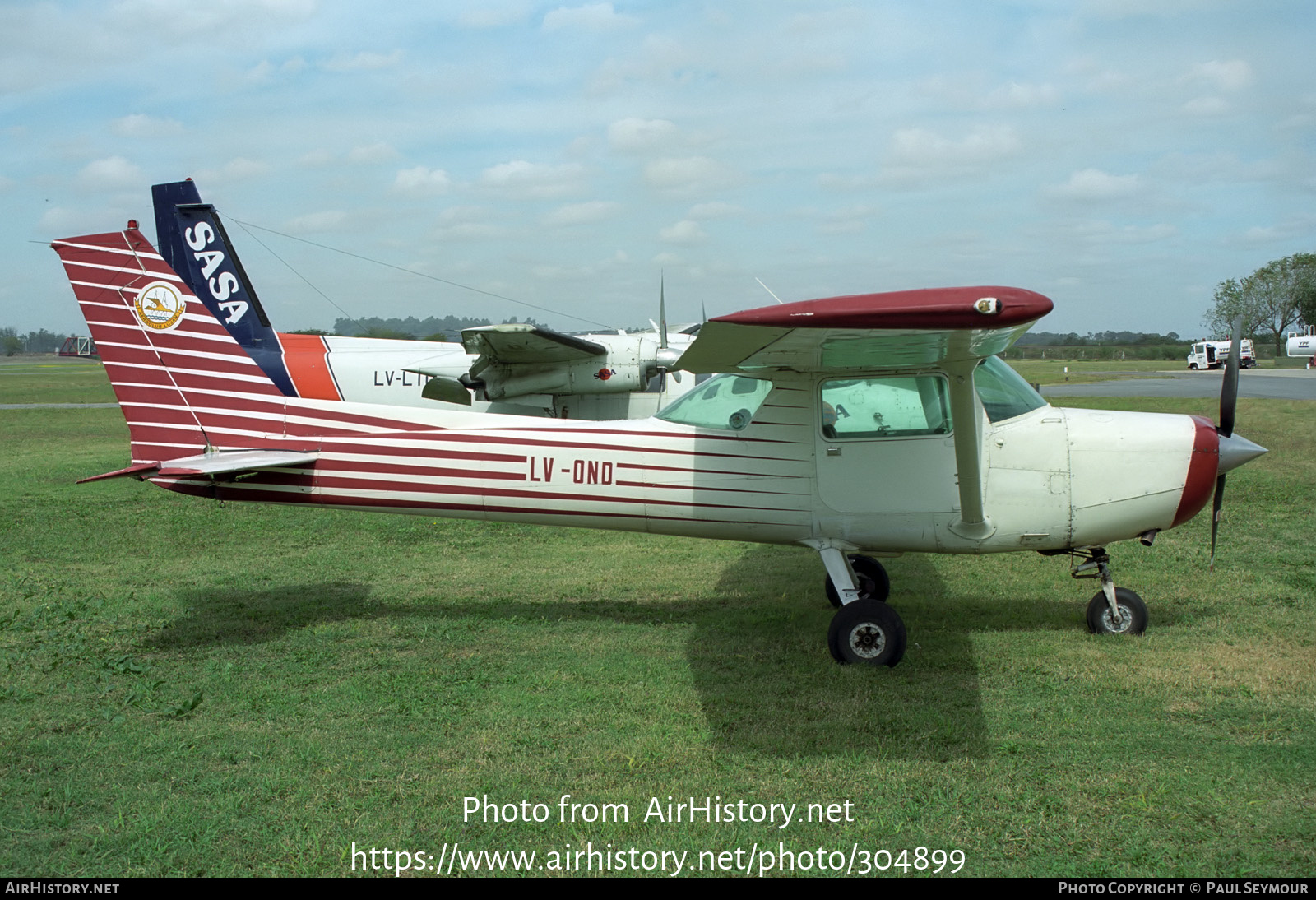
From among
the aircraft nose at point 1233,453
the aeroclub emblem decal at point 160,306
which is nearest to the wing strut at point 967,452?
the aircraft nose at point 1233,453

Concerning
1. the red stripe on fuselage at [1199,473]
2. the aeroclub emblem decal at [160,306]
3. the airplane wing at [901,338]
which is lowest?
the red stripe on fuselage at [1199,473]

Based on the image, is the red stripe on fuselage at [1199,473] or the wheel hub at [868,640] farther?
the red stripe on fuselage at [1199,473]

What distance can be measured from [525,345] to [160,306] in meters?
6.71

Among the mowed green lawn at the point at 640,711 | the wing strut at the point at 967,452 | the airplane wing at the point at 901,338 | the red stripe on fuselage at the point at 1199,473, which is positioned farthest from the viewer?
the red stripe on fuselage at the point at 1199,473

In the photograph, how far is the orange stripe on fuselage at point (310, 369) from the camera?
14.7 m

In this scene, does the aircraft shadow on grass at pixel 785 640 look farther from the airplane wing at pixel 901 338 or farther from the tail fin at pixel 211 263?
the tail fin at pixel 211 263

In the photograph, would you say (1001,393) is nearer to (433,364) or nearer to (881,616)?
(881,616)

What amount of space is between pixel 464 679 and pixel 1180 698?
4355 mm

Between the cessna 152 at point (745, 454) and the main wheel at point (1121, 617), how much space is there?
0.05 feet

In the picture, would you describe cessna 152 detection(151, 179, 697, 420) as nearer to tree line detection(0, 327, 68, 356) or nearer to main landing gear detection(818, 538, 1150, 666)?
main landing gear detection(818, 538, 1150, 666)

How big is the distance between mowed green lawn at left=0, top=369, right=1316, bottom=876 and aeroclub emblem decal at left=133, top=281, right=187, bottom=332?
2349 millimetres

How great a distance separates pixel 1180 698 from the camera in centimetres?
537

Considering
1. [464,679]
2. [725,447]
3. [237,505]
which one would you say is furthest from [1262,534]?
[237,505]

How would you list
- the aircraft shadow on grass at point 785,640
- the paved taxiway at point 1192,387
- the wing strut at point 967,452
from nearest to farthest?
the aircraft shadow on grass at point 785,640
the wing strut at point 967,452
the paved taxiway at point 1192,387
